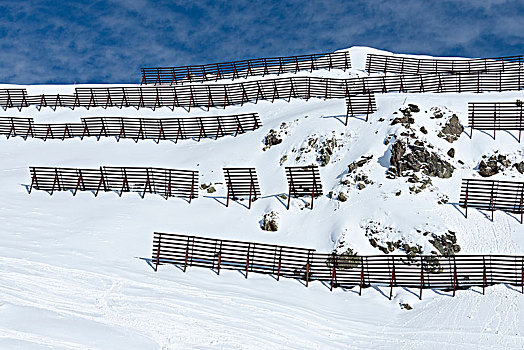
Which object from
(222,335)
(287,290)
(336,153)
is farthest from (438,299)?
(336,153)

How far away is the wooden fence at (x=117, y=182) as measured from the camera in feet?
96.4

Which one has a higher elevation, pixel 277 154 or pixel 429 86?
pixel 429 86

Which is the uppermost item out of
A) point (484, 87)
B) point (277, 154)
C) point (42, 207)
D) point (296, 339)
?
point (484, 87)

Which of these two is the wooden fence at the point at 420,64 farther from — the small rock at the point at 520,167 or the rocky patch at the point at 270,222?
the rocky patch at the point at 270,222

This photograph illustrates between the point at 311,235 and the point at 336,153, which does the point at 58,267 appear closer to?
the point at 311,235

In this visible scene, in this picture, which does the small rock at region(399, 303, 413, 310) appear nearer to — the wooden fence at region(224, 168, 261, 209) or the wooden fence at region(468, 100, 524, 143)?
the wooden fence at region(224, 168, 261, 209)

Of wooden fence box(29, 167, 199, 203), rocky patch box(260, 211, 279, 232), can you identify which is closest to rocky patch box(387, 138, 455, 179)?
rocky patch box(260, 211, 279, 232)

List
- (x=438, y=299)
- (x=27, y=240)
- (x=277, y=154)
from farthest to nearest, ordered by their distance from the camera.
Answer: (x=277, y=154)
(x=27, y=240)
(x=438, y=299)

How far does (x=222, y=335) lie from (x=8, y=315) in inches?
255

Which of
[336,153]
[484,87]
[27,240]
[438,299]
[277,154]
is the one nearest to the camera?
[438,299]

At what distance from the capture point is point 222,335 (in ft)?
51.2

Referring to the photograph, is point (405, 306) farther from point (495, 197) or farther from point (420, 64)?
point (420, 64)

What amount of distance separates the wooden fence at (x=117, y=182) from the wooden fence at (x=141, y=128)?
833 centimetres

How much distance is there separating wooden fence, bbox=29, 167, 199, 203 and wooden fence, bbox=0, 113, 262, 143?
8.33 meters
